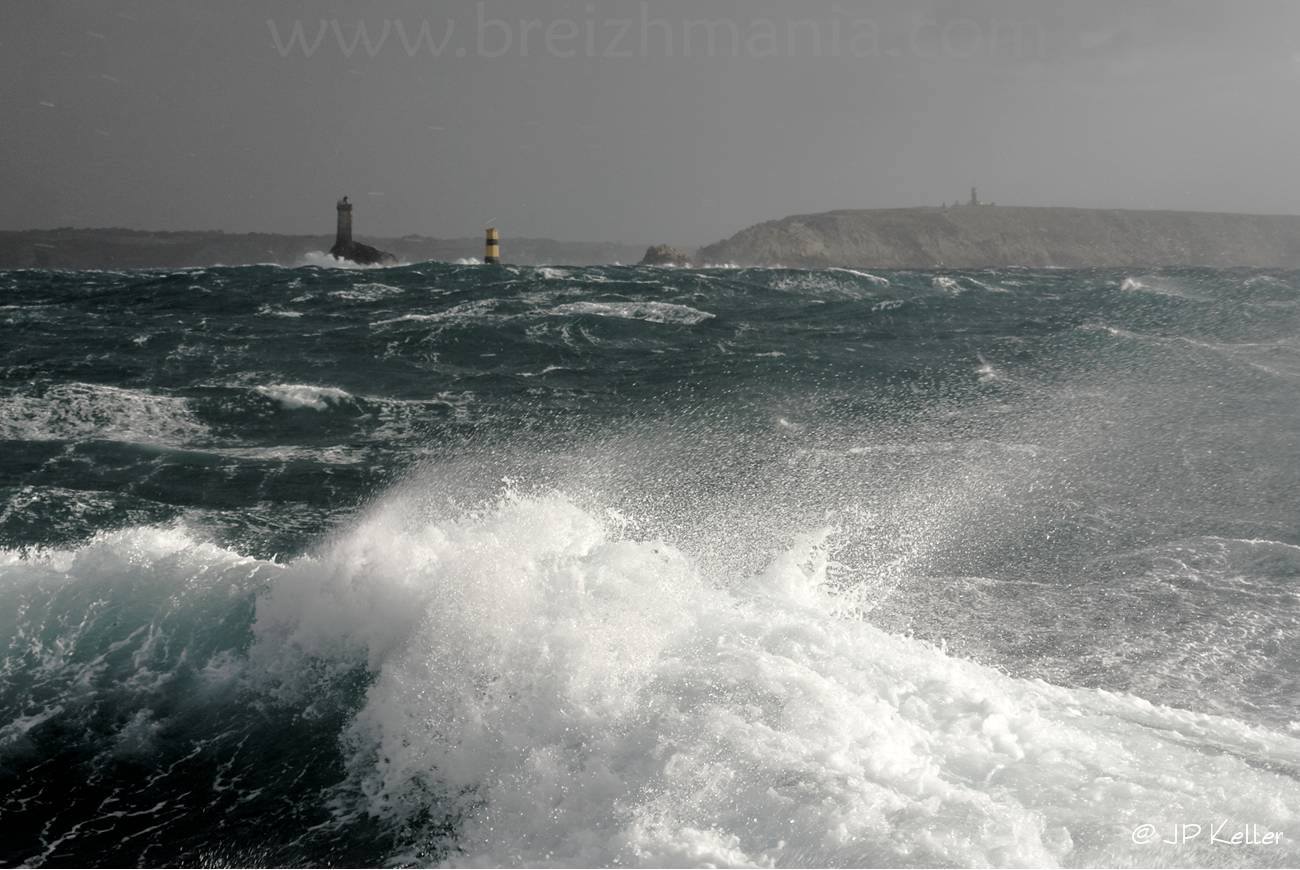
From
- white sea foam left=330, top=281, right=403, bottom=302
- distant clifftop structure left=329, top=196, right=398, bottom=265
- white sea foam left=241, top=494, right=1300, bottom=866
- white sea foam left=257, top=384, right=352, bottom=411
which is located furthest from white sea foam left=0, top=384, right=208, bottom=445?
distant clifftop structure left=329, top=196, right=398, bottom=265

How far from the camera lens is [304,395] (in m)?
15.9

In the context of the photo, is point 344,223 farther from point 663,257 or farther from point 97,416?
point 97,416

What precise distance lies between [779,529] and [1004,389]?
27.3 ft

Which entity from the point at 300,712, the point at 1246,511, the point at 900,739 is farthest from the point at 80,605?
the point at 1246,511

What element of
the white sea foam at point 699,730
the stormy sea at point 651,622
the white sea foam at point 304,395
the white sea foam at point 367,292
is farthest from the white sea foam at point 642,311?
the white sea foam at point 699,730

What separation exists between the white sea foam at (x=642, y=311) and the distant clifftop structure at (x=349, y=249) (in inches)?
1609

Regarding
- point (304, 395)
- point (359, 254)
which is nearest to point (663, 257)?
point (359, 254)

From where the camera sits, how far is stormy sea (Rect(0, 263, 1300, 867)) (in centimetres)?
502

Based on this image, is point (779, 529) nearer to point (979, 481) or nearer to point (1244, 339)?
point (979, 481)

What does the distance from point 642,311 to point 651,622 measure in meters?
19.3

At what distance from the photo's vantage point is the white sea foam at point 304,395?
50.6 feet

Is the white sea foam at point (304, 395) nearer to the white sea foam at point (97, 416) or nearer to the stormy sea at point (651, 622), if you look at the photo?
the stormy sea at point (651, 622)

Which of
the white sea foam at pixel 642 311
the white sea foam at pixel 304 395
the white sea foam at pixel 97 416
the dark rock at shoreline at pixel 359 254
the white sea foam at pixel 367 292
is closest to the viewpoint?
the white sea foam at pixel 97 416

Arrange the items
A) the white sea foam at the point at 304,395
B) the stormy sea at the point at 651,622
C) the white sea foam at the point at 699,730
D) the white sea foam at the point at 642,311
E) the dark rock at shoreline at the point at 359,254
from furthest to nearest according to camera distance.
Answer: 1. the dark rock at shoreline at the point at 359,254
2. the white sea foam at the point at 642,311
3. the white sea foam at the point at 304,395
4. the stormy sea at the point at 651,622
5. the white sea foam at the point at 699,730
